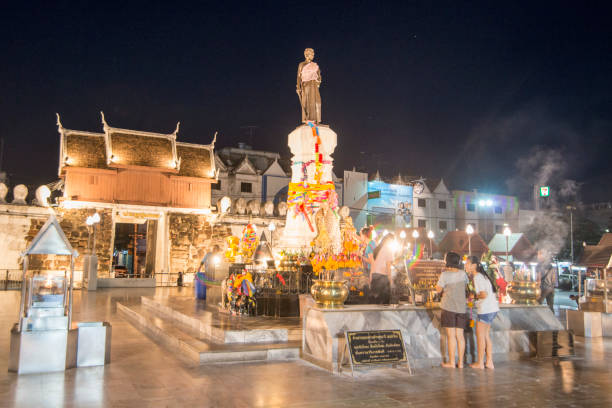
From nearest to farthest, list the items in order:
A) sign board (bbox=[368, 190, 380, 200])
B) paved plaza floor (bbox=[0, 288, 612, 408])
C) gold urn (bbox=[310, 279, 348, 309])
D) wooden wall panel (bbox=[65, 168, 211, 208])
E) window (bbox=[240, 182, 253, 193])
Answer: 1. paved plaza floor (bbox=[0, 288, 612, 408])
2. gold urn (bbox=[310, 279, 348, 309])
3. wooden wall panel (bbox=[65, 168, 211, 208])
4. window (bbox=[240, 182, 253, 193])
5. sign board (bbox=[368, 190, 380, 200])

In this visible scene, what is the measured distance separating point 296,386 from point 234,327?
114 inches

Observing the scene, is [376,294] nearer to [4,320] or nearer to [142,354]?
[142,354]

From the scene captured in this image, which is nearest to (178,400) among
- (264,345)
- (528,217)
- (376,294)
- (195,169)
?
(264,345)

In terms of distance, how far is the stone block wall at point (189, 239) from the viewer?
3044 centimetres

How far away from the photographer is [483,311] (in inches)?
288

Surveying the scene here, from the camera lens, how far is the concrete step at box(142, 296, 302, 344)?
811 cm

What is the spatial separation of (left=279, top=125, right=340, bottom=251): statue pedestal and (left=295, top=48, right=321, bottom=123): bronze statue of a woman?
622mm

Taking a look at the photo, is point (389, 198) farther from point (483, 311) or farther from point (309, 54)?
point (483, 311)

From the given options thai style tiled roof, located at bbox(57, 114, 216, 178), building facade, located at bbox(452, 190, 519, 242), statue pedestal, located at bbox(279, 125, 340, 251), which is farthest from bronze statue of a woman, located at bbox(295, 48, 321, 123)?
building facade, located at bbox(452, 190, 519, 242)

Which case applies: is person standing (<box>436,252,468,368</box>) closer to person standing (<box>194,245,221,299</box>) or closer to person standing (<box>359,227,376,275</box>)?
person standing (<box>359,227,376,275</box>)

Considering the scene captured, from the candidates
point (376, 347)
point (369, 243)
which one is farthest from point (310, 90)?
point (376, 347)

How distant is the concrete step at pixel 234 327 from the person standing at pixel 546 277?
6.27 m

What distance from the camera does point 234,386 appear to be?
19.4 ft

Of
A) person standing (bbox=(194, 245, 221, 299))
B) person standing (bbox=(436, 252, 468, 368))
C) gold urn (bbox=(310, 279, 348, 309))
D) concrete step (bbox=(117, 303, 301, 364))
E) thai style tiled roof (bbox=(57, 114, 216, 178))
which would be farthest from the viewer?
thai style tiled roof (bbox=(57, 114, 216, 178))
